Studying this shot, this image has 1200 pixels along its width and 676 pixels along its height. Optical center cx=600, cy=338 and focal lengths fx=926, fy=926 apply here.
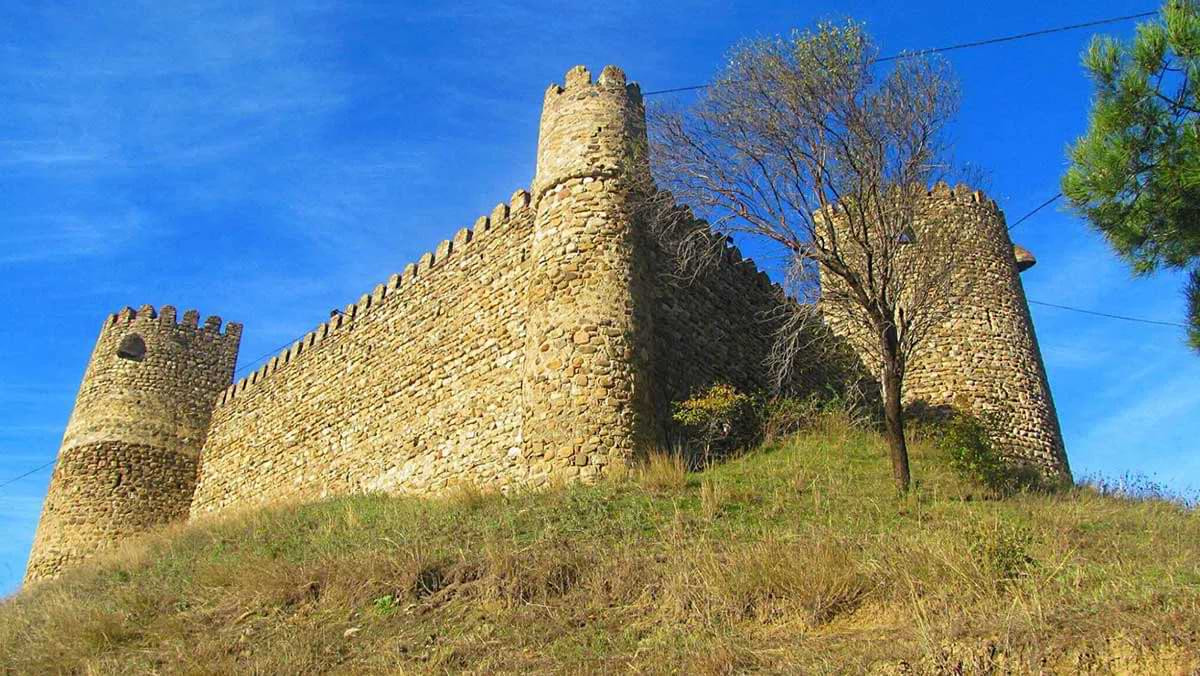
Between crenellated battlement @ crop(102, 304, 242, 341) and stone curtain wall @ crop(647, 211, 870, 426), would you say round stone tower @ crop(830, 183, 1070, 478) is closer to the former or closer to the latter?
stone curtain wall @ crop(647, 211, 870, 426)

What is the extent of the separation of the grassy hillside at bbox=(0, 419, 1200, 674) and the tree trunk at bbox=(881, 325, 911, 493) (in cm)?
25

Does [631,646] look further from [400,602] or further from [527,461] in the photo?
[527,461]

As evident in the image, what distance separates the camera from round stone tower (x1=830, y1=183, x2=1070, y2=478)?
725 inches

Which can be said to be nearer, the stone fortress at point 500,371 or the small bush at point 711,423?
the stone fortress at point 500,371

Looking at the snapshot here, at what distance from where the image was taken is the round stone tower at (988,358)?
60.4ft

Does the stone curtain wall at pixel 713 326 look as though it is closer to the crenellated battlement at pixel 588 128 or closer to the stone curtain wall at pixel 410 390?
the crenellated battlement at pixel 588 128

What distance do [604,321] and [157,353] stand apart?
55.8 feet

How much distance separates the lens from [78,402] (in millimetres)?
24062

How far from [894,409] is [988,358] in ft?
29.5

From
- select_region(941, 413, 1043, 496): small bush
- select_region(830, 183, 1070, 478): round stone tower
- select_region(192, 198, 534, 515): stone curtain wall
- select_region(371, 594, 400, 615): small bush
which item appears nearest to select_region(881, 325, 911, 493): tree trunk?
select_region(941, 413, 1043, 496): small bush

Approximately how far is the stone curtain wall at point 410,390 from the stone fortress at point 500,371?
0.14 feet

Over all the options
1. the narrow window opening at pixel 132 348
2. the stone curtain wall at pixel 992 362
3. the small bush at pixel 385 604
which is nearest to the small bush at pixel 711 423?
the small bush at pixel 385 604

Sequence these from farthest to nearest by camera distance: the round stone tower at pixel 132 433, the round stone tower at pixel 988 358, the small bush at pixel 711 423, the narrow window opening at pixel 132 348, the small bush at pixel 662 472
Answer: the narrow window opening at pixel 132 348, the round stone tower at pixel 132 433, the round stone tower at pixel 988 358, the small bush at pixel 711 423, the small bush at pixel 662 472

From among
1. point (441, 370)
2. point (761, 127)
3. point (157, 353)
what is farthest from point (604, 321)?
point (157, 353)
